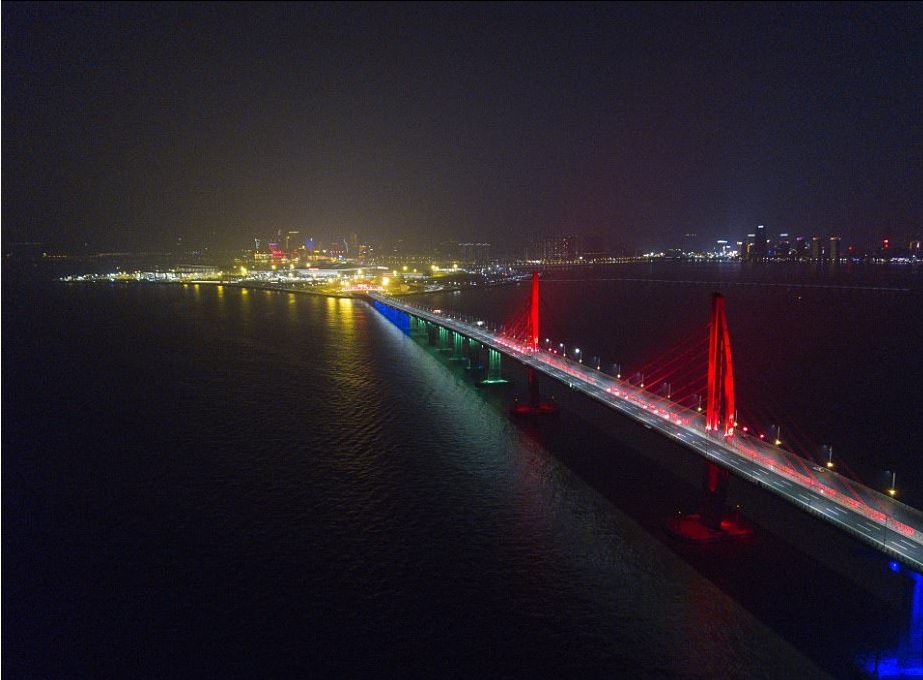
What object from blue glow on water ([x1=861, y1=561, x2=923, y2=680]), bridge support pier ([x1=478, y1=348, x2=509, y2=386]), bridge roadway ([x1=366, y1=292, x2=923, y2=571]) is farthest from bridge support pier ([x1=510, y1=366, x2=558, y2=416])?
blue glow on water ([x1=861, y1=561, x2=923, y2=680])

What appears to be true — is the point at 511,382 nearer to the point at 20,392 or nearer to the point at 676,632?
the point at 676,632

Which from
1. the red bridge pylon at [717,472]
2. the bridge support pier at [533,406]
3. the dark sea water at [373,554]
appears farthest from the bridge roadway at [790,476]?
the bridge support pier at [533,406]

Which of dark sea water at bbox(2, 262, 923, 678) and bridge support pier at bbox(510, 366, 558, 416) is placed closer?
dark sea water at bbox(2, 262, 923, 678)

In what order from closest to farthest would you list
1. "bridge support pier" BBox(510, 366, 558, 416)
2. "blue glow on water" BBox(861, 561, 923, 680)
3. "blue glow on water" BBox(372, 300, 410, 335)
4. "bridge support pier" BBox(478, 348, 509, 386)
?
"blue glow on water" BBox(861, 561, 923, 680) → "bridge support pier" BBox(510, 366, 558, 416) → "bridge support pier" BBox(478, 348, 509, 386) → "blue glow on water" BBox(372, 300, 410, 335)

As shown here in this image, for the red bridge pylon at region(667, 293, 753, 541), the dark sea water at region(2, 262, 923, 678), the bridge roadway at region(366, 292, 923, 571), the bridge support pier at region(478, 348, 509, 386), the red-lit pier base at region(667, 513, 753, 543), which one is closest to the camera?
the bridge roadway at region(366, 292, 923, 571)

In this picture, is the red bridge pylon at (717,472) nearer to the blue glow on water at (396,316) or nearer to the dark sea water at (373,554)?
the dark sea water at (373,554)

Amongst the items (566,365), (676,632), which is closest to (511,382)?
(566,365)

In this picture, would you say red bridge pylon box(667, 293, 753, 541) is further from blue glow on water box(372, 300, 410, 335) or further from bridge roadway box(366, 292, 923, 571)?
blue glow on water box(372, 300, 410, 335)

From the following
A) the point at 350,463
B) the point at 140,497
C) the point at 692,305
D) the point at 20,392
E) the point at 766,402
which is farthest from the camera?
the point at 692,305
